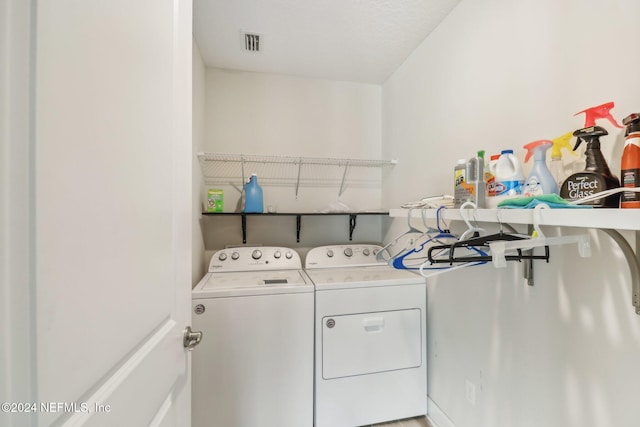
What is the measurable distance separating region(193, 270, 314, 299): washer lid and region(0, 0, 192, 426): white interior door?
2.19ft

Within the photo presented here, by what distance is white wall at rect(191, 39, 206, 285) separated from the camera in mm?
1816

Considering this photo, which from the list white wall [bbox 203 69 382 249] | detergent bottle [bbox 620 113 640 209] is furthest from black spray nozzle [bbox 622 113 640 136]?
white wall [bbox 203 69 382 249]

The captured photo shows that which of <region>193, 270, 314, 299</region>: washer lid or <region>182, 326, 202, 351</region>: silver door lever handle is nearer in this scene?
<region>182, 326, 202, 351</region>: silver door lever handle

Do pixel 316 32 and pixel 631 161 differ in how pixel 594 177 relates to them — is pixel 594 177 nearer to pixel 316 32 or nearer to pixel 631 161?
pixel 631 161

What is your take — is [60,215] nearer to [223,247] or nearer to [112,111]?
[112,111]

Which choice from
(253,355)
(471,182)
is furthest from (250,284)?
(471,182)

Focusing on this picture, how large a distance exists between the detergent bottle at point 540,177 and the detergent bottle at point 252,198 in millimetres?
1677

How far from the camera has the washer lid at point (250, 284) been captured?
149 centimetres

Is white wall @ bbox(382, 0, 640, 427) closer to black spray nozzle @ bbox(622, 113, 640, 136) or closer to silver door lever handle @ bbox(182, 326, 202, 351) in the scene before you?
black spray nozzle @ bbox(622, 113, 640, 136)

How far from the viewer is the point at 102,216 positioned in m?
0.49

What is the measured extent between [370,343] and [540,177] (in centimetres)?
127

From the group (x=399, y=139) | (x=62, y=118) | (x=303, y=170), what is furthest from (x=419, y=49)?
(x=62, y=118)

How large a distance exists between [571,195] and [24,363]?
1.29 m

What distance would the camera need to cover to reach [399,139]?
2.17 metres
